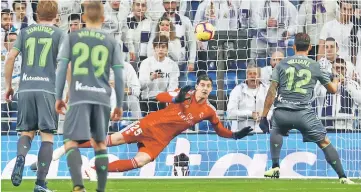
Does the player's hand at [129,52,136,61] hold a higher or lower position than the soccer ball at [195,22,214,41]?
lower

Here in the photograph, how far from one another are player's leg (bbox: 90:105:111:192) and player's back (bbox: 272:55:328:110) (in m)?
4.45

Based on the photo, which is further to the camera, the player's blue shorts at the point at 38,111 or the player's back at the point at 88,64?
the player's blue shorts at the point at 38,111

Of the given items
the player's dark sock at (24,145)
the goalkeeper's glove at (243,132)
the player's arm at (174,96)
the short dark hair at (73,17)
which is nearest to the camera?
the player's dark sock at (24,145)

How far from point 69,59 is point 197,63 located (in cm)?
849

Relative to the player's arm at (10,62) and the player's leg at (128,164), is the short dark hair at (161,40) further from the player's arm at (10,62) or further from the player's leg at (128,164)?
the player's arm at (10,62)

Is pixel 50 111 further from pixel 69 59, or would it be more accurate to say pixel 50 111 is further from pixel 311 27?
pixel 311 27

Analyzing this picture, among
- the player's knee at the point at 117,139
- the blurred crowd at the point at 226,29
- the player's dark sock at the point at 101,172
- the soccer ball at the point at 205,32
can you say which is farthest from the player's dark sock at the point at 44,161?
the blurred crowd at the point at 226,29

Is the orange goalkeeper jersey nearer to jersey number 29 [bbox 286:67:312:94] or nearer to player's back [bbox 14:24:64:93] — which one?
jersey number 29 [bbox 286:67:312:94]

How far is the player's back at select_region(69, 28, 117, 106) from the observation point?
Answer: 764 centimetres

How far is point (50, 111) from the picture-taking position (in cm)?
912

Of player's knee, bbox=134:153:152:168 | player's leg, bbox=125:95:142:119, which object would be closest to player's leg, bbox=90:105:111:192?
player's knee, bbox=134:153:152:168

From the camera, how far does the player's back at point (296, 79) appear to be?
11719 millimetres

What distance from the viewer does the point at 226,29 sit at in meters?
15.9

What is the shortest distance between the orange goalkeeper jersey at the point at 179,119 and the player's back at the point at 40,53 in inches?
160
